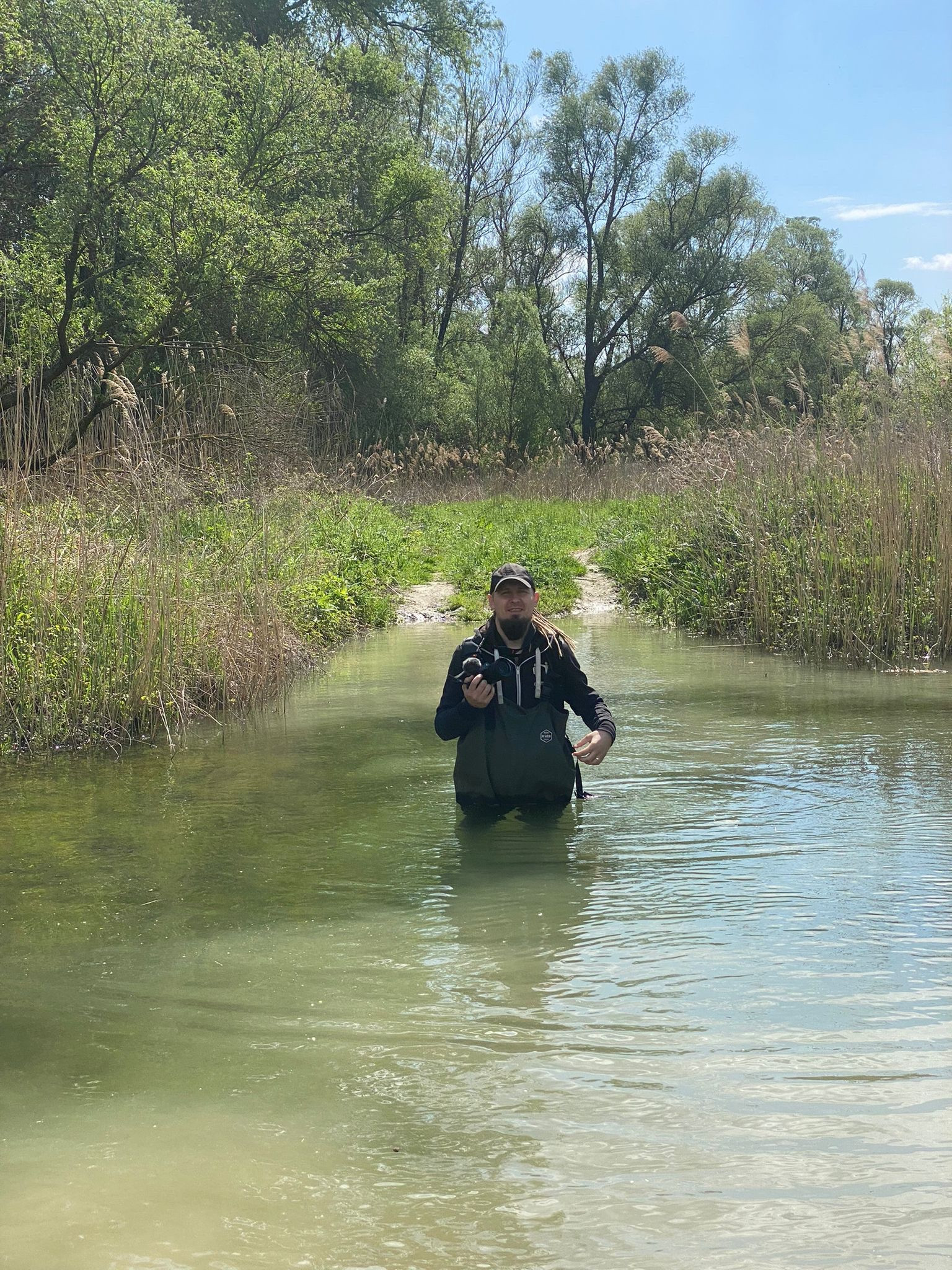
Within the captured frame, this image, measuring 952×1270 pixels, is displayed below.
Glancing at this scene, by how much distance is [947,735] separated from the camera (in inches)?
320

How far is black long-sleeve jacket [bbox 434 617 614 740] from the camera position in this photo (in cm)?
609

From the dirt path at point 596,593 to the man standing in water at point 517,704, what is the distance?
1016cm

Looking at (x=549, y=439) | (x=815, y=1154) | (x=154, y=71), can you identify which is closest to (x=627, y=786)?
(x=815, y=1154)

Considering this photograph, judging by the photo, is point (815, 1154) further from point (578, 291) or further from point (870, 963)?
point (578, 291)

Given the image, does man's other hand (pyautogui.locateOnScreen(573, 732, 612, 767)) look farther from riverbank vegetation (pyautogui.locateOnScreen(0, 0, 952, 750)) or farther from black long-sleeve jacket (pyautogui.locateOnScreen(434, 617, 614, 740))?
riverbank vegetation (pyautogui.locateOnScreen(0, 0, 952, 750))

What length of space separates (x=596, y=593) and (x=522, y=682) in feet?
36.3

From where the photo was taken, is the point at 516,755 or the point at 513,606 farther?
the point at 516,755

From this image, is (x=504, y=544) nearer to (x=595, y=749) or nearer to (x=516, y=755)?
(x=516, y=755)

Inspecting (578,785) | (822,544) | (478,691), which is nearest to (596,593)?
(822,544)

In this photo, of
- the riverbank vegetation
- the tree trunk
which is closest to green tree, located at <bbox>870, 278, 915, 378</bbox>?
the riverbank vegetation

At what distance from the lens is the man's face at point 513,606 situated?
5.95 m

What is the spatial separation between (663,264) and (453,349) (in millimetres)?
7723

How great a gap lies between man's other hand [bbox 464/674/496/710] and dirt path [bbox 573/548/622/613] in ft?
35.0

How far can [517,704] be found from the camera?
6141 millimetres
